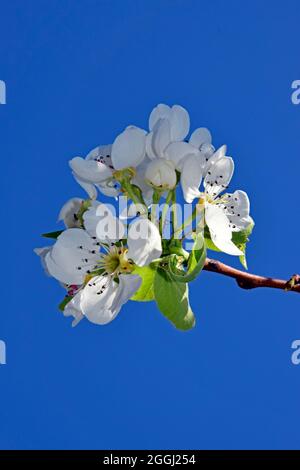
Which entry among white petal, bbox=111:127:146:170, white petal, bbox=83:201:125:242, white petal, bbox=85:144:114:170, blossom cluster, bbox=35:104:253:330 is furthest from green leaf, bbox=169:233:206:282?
white petal, bbox=85:144:114:170

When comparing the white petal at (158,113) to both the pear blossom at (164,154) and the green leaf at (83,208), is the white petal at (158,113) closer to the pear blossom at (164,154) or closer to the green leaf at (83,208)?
the pear blossom at (164,154)

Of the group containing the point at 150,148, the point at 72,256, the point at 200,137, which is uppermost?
the point at 200,137

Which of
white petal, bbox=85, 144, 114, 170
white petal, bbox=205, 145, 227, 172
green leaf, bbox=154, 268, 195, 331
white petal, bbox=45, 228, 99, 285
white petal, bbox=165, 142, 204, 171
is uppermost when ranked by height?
white petal, bbox=85, 144, 114, 170

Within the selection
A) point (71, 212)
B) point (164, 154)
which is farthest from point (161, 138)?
point (71, 212)

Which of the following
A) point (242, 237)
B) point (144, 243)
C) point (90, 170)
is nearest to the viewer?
point (144, 243)

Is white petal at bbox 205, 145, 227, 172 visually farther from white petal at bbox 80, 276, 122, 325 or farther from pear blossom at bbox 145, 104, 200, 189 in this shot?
white petal at bbox 80, 276, 122, 325

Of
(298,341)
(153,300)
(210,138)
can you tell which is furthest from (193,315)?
(298,341)

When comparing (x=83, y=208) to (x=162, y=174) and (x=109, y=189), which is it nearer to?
(x=109, y=189)

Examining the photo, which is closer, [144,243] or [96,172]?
[144,243]
